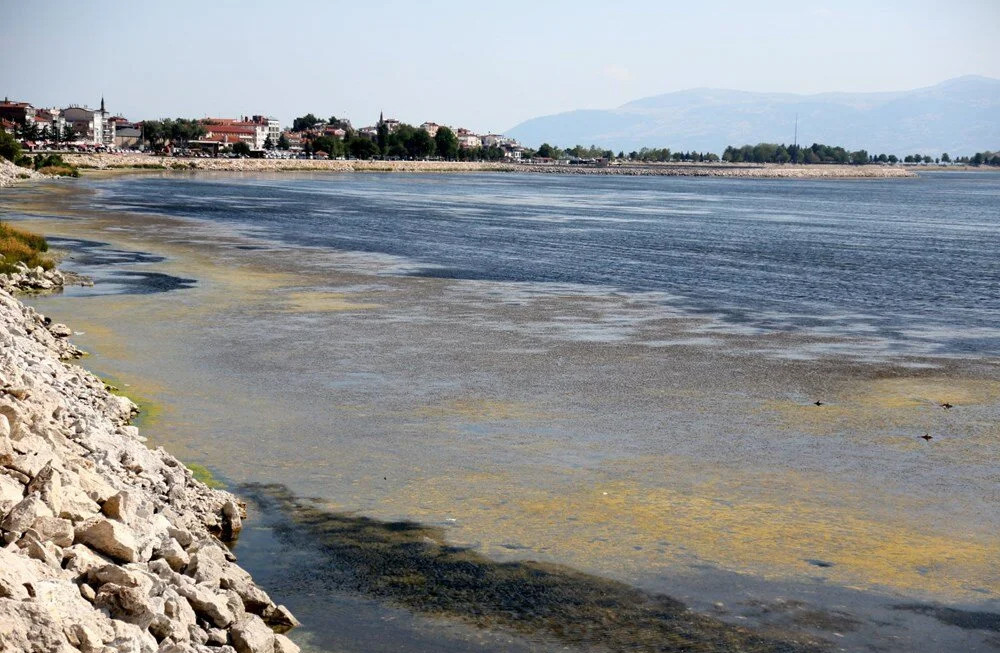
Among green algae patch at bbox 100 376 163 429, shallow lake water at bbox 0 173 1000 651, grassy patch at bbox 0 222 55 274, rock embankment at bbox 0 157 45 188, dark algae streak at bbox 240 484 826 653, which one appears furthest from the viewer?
rock embankment at bbox 0 157 45 188

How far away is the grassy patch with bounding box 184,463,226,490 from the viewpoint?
17219mm

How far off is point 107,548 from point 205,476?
6258mm

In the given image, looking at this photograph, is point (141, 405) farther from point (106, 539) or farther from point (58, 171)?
point (58, 171)

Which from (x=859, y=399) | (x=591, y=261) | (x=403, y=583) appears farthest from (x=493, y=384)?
(x=591, y=261)

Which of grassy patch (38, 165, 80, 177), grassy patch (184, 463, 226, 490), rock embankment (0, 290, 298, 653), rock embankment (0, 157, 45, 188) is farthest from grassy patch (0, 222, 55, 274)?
grassy patch (38, 165, 80, 177)

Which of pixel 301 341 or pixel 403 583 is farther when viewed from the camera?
pixel 301 341

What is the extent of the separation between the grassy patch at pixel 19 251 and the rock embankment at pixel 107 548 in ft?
79.1

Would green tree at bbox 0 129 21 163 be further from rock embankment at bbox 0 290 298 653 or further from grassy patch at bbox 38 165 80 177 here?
rock embankment at bbox 0 290 298 653

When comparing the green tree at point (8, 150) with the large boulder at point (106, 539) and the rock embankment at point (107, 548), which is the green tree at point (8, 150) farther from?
the large boulder at point (106, 539)

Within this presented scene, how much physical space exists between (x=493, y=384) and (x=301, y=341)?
6693mm

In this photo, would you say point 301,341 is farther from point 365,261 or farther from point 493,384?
point 365,261

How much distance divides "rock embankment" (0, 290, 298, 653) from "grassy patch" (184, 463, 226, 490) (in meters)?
1.17

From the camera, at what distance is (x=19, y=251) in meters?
41.1

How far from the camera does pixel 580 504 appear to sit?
1683 centimetres
